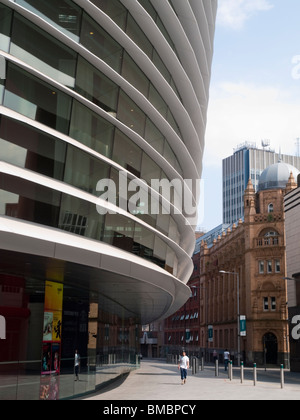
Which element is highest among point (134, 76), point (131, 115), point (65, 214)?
point (134, 76)

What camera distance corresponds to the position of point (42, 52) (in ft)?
52.5

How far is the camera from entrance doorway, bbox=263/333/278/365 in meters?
67.2

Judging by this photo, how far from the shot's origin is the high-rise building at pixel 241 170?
157 meters

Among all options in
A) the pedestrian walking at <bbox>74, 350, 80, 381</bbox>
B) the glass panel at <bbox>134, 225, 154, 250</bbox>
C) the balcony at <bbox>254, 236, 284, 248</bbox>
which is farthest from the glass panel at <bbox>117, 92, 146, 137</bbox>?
the balcony at <bbox>254, 236, 284, 248</bbox>

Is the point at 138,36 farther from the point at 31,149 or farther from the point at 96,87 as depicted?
the point at 31,149

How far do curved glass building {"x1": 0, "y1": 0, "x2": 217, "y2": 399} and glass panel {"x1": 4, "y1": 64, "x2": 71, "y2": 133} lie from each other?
3cm

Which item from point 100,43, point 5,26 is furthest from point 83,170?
point 5,26

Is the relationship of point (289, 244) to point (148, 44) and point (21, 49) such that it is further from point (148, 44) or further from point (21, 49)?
point (21, 49)

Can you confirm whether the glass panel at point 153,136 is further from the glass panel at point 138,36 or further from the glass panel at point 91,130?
the glass panel at point 91,130

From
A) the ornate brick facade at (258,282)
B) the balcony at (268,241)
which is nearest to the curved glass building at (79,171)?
the ornate brick facade at (258,282)

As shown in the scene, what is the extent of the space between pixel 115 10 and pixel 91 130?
494cm

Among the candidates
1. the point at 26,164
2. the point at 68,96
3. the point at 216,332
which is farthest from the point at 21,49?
the point at 216,332

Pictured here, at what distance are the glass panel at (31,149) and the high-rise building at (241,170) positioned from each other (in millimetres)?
137423
